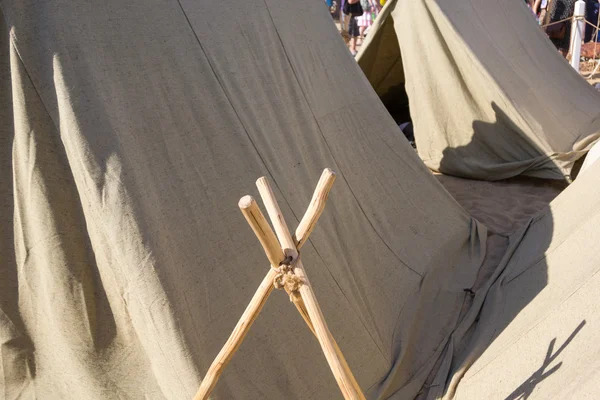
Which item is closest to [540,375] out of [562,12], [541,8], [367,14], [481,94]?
[481,94]

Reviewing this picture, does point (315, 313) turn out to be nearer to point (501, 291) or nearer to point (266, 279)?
point (266, 279)

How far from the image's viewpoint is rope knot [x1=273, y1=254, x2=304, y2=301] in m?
1.74

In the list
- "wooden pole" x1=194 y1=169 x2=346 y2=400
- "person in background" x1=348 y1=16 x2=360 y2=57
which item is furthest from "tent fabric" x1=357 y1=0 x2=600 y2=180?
"person in background" x1=348 y1=16 x2=360 y2=57

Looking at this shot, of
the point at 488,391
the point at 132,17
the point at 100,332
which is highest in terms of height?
the point at 132,17

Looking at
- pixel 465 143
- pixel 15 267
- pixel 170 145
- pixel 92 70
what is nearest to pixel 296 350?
pixel 170 145

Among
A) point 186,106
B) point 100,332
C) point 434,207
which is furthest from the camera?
point 434,207

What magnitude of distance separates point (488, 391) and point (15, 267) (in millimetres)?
1833

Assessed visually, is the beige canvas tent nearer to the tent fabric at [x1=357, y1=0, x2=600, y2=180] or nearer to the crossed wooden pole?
the crossed wooden pole

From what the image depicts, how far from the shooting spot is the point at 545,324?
237cm

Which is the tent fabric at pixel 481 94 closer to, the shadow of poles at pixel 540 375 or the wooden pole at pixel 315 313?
the shadow of poles at pixel 540 375

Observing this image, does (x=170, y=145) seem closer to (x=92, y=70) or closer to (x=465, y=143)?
(x=92, y=70)

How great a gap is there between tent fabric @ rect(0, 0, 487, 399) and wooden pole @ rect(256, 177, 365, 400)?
1.54 feet

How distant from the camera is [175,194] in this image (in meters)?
2.11

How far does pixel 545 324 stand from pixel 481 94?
3.28m
